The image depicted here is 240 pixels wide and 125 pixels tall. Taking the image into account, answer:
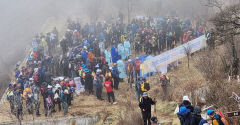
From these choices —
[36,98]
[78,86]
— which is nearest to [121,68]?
[78,86]

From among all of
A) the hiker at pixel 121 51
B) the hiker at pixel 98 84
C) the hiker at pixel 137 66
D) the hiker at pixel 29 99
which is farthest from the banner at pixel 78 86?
the hiker at pixel 121 51

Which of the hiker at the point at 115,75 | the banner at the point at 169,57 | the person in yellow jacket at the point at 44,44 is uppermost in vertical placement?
the person in yellow jacket at the point at 44,44

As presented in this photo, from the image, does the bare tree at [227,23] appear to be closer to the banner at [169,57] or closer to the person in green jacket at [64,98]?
the banner at [169,57]

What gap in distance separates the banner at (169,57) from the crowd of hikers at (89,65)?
0.95 meters

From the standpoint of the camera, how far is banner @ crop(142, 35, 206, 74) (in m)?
20.9

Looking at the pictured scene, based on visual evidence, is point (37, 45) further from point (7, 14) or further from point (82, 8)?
point (7, 14)

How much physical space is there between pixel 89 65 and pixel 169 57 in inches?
221

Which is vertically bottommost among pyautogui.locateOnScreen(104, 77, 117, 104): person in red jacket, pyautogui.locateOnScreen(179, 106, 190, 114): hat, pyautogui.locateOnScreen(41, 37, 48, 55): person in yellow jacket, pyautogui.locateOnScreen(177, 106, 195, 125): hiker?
pyautogui.locateOnScreen(177, 106, 195, 125): hiker

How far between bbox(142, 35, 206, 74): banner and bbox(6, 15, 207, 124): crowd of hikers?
95 centimetres

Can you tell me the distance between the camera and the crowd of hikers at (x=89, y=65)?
17.2 m

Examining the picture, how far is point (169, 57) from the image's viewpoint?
21719 millimetres

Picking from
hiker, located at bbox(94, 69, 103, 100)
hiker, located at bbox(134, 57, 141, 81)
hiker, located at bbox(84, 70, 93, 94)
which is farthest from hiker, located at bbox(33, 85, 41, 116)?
hiker, located at bbox(134, 57, 141, 81)

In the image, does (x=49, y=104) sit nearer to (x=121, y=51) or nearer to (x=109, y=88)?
(x=109, y=88)

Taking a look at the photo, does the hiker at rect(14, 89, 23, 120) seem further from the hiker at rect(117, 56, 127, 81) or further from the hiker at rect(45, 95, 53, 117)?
the hiker at rect(117, 56, 127, 81)
